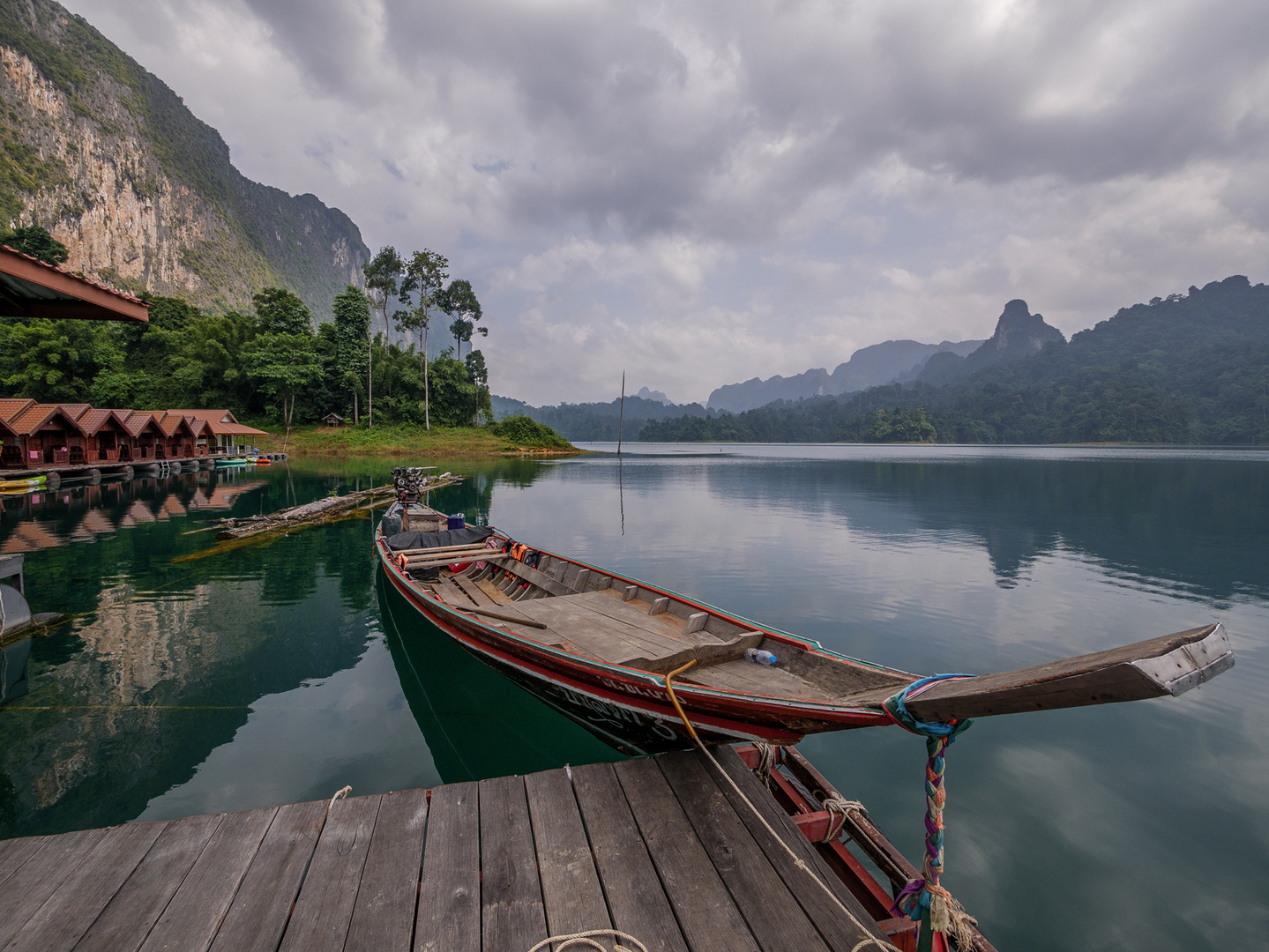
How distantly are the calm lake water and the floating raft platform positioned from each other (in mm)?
2073

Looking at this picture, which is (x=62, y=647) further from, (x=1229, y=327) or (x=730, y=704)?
(x=1229, y=327)

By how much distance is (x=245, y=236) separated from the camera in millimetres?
138875

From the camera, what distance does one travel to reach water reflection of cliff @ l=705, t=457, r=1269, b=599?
1545cm

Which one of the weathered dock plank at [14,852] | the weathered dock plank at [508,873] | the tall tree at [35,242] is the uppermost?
the tall tree at [35,242]

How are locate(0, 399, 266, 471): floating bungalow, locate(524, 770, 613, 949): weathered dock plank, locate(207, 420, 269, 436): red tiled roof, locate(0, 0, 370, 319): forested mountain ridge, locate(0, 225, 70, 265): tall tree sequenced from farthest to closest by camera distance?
1. locate(0, 0, 370, 319): forested mountain ridge
2. locate(0, 225, 70, 265): tall tree
3. locate(207, 420, 269, 436): red tiled roof
4. locate(0, 399, 266, 471): floating bungalow
5. locate(524, 770, 613, 949): weathered dock plank

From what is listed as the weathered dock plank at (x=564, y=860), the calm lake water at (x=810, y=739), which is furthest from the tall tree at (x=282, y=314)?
the weathered dock plank at (x=564, y=860)

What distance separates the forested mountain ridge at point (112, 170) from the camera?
8125cm

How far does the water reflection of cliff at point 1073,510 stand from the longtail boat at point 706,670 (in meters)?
11.7

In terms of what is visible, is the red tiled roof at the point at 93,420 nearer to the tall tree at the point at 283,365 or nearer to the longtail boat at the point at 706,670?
the tall tree at the point at 283,365

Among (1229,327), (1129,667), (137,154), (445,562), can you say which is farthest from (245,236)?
(1229,327)

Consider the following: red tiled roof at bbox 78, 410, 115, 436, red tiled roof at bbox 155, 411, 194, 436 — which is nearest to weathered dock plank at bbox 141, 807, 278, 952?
red tiled roof at bbox 78, 410, 115, 436

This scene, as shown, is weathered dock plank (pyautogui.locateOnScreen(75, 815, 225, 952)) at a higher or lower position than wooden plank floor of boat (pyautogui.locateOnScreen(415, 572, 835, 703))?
lower

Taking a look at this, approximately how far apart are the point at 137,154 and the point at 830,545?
149 metres

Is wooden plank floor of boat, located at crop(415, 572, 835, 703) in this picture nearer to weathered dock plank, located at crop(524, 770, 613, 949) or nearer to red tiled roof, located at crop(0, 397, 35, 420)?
weathered dock plank, located at crop(524, 770, 613, 949)
